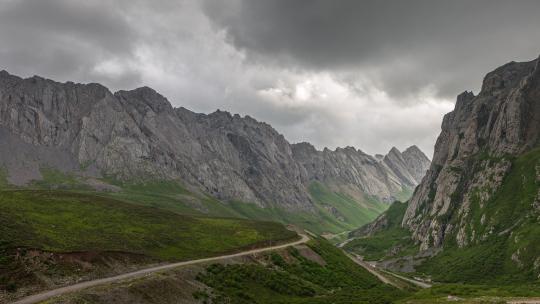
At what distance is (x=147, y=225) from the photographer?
136 metres

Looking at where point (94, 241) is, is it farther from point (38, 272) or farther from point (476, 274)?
point (476, 274)

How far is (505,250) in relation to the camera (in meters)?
168

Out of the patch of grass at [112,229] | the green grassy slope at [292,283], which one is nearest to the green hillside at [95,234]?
the patch of grass at [112,229]

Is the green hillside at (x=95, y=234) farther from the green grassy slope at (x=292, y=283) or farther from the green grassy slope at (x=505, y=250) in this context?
the green grassy slope at (x=505, y=250)

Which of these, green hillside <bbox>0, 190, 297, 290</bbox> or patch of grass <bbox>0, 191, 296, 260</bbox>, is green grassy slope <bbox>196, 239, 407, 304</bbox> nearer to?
green hillside <bbox>0, 190, 297, 290</bbox>

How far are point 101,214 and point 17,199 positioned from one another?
27.7 m

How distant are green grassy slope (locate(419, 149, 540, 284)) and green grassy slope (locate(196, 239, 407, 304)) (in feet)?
202

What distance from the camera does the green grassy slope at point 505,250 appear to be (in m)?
150

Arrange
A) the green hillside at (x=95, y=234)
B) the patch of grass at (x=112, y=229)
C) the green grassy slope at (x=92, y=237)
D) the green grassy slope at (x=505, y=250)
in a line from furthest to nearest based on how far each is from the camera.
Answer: the green grassy slope at (x=505, y=250) < the patch of grass at (x=112, y=229) < the green hillside at (x=95, y=234) < the green grassy slope at (x=92, y=237)

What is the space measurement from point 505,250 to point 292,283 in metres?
119

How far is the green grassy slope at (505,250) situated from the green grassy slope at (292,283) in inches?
2428

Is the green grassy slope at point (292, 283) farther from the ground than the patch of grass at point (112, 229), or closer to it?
closer to it

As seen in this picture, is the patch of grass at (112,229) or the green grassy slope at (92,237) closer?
the green grassy slope at (92,237)

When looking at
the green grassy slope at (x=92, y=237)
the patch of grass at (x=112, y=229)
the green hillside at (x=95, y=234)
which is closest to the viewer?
the green grassy slope at (x=92, y=237)
